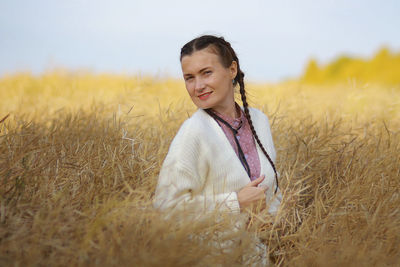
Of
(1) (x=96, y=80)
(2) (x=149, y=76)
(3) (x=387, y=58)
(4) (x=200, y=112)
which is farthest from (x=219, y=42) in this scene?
(3) (x=387, y=58)

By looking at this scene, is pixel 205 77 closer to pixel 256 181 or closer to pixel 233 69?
pixel 233 69

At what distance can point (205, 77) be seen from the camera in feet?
6.37

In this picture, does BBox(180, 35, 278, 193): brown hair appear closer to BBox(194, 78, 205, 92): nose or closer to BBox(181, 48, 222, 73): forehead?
BBox(181, 48, 222, 73): forehead

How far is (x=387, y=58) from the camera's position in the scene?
20703mm

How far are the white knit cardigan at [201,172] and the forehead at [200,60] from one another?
0.21 meters

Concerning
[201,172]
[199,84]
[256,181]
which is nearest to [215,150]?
[201,172]

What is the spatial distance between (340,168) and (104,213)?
168cm

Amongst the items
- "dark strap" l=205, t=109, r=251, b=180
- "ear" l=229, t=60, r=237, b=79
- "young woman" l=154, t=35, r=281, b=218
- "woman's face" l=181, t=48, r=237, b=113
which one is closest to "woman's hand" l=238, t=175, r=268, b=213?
"young woman" l=154, t=35, r=281, b=218

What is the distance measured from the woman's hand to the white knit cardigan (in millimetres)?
28

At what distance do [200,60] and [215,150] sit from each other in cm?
45

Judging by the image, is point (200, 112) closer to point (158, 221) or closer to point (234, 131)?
point (234, 131)

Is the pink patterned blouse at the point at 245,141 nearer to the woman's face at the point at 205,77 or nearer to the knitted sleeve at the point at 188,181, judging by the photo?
the woman's face at the point at 205,77

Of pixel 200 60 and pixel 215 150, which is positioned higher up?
pixel 200 60

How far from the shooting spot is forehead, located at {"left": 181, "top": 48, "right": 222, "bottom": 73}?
1.91 metres
